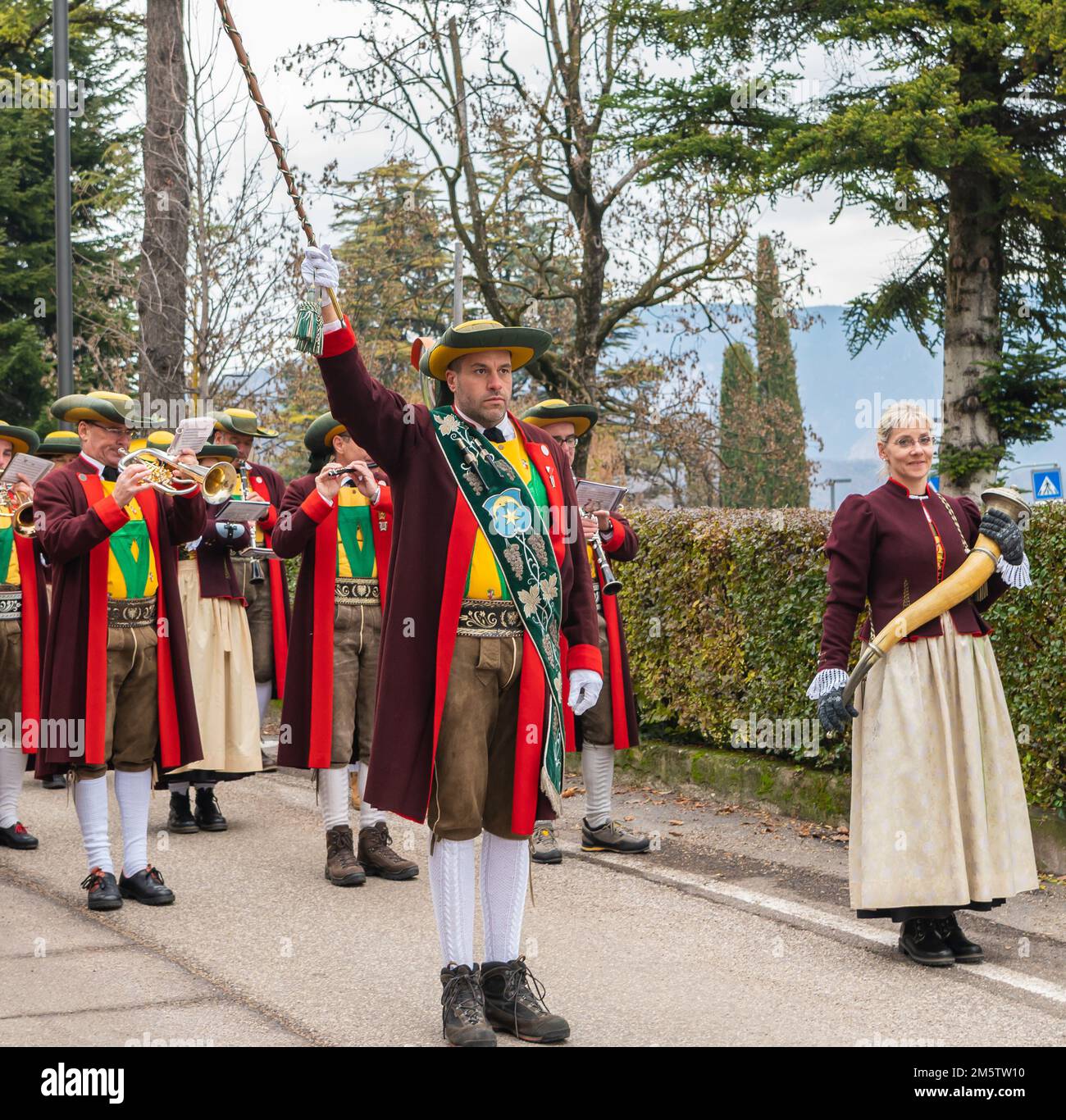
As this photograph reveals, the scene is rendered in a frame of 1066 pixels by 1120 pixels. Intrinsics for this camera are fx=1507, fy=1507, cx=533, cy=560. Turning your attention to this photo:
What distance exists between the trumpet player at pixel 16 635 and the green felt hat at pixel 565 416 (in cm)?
276

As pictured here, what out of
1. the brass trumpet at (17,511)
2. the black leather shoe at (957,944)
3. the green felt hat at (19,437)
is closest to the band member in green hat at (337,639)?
the brass trumpet at (17,511)

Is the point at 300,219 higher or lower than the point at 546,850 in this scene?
higher

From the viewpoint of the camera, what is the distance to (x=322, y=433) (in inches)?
290

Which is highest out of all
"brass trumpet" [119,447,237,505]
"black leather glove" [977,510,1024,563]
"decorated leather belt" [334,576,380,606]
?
"brass trumpet" [119,447,237,505]

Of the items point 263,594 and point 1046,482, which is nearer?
point 263,594

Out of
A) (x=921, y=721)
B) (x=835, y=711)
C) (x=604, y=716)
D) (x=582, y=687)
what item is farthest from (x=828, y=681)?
(x=604, y=716)

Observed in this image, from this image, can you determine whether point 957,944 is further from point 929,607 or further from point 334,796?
point 334,796

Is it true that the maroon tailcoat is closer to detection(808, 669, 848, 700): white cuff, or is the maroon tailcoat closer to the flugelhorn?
detection(808, 669, 848, 700): white cuff

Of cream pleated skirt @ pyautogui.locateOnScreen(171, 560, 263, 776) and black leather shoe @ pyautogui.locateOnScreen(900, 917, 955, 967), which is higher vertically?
cream pleated skirt @ pyautogui.locateOnScreen(171, 560, 263, 776)

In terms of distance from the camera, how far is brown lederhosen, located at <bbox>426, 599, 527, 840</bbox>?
4.57 meters

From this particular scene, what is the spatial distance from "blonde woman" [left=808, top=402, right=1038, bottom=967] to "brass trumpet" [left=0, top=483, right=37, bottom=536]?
3.62 meters

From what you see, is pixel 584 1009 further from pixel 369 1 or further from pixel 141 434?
pixel 369 1

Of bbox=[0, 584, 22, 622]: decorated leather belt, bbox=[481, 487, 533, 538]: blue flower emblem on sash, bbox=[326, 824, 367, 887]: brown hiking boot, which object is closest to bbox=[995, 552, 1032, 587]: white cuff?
bbox=[481, 487, 533, 538]: blue flower emblem on sash

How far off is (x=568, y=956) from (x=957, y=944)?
1413 mm
